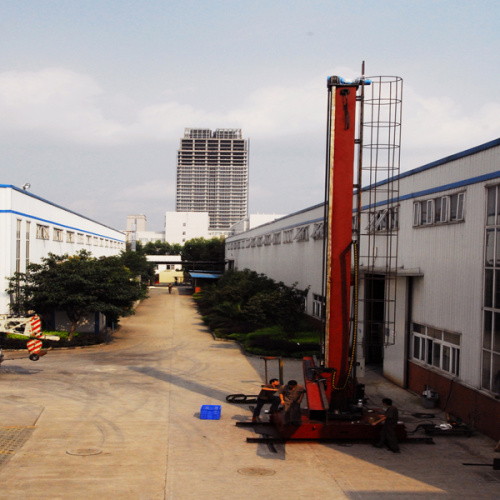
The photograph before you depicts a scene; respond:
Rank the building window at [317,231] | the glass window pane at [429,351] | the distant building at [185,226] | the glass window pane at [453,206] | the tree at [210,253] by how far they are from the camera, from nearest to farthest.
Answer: the glass window pane at [453,206] → the glass window pane at [429,351] → the building window at [317,231] → the tree at [210,253] → the distant building at [185,226]

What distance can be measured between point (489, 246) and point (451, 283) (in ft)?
6.72

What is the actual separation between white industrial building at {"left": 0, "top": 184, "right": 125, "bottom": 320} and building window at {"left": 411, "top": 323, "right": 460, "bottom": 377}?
57.7 feet

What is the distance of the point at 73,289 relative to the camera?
26.0 m

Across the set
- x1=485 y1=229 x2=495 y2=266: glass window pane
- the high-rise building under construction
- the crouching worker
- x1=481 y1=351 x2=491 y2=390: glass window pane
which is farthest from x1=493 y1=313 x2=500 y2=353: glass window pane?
the high-rise building under construction

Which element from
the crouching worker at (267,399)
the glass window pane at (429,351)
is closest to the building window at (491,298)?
the glass window pane at (429,351)

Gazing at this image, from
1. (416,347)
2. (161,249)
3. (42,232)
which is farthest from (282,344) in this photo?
(161,249)

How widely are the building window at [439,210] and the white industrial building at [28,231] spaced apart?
1765 centimetres

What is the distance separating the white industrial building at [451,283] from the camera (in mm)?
→ 12789

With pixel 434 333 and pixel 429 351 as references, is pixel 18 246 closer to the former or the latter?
pixel 429 351

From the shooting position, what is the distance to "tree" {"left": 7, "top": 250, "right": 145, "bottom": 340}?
2559 centimetres

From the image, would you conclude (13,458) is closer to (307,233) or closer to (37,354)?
(37,354)

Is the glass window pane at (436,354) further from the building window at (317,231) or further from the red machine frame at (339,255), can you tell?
the building window at (317,231)

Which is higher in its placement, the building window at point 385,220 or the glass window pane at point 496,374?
the building window at point 385,220

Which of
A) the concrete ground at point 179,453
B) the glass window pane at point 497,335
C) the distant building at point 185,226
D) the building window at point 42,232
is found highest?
the distant building at point 185,226
